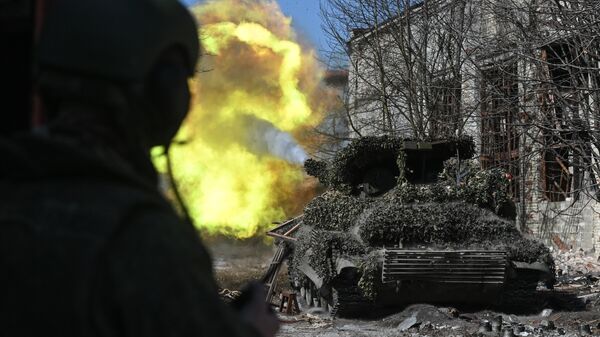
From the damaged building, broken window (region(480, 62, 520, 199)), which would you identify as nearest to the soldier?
the damaged building

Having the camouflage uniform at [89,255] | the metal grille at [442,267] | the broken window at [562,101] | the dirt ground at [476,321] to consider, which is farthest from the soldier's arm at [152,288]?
the metal grille at [442,267]

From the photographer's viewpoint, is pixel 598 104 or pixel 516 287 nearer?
pixel 598 104

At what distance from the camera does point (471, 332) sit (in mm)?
10281

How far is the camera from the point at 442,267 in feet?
37.2

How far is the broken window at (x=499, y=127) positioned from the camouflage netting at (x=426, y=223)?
1.29 metres

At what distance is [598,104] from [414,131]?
33.7 ft

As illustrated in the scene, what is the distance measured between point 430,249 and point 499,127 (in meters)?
6.95

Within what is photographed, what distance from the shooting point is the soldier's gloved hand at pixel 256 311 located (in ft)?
4.53

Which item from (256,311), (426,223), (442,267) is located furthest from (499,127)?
(256,311)

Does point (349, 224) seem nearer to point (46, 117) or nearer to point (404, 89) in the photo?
point (404, 89)

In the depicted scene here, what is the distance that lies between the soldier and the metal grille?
10.1 m

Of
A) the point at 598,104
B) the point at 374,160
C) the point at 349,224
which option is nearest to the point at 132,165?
the point at 598,104

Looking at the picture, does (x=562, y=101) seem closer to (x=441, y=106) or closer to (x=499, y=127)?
(x=499, y=127)

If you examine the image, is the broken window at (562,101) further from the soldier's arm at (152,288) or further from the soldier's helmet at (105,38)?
the soldier's arm at (152,288)
